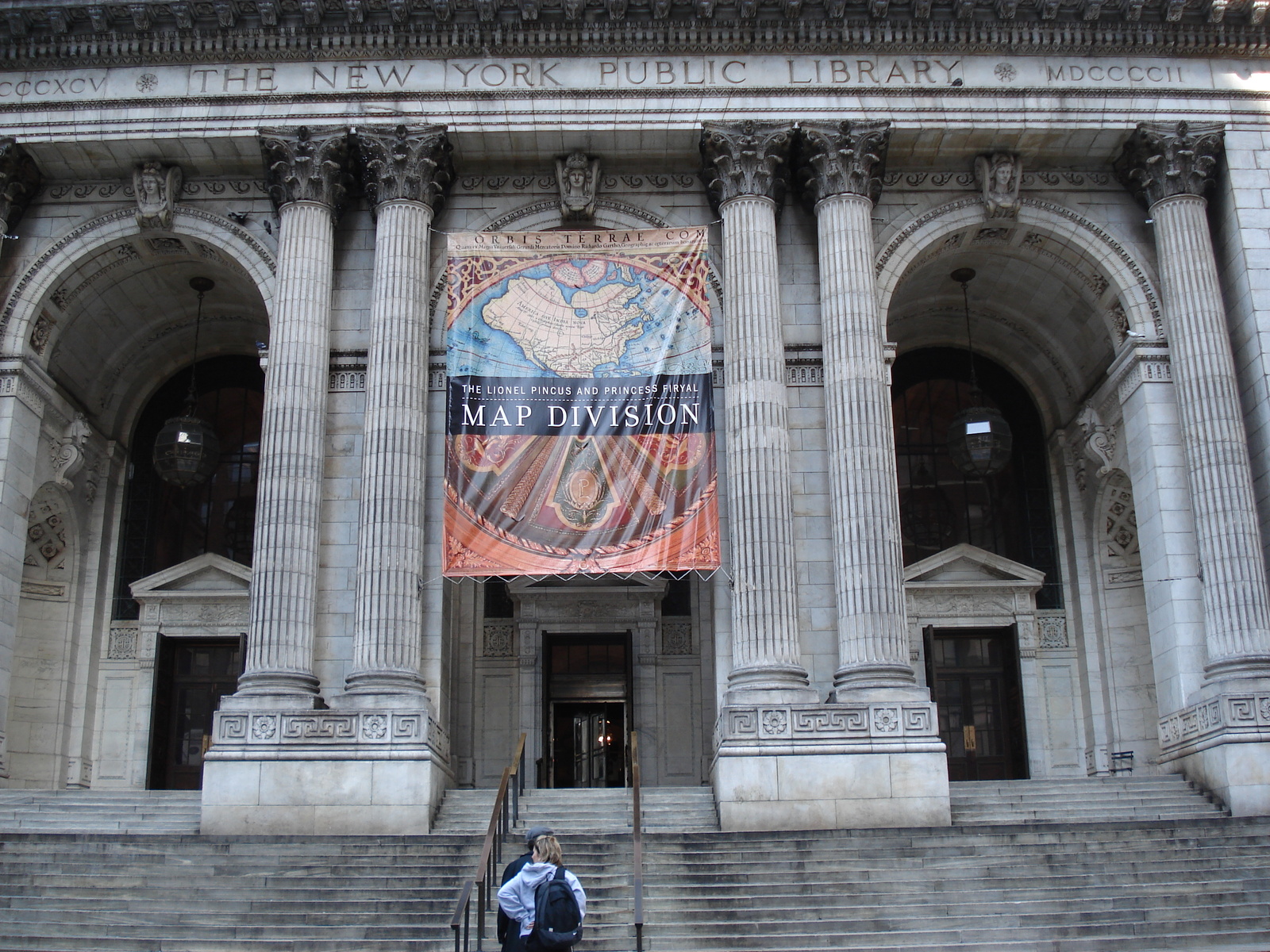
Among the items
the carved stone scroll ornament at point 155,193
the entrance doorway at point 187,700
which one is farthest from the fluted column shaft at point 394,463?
the entrance doorway at point 187,700

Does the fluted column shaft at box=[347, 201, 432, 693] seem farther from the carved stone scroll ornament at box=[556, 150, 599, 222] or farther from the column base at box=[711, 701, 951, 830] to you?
the column base at box=[711, 701, 951, 830]

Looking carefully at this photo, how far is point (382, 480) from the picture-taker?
62.7 ft

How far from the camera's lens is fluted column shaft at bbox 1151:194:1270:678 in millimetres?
18812

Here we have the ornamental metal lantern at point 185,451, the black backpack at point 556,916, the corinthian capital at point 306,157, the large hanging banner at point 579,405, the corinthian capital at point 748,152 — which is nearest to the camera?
the black backpack at point 556,916

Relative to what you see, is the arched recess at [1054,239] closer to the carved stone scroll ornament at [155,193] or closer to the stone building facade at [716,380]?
the stone building facade at [716,380]

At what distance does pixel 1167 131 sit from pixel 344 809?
16291 millimetres

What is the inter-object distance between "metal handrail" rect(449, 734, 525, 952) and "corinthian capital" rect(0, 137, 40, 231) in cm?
1227

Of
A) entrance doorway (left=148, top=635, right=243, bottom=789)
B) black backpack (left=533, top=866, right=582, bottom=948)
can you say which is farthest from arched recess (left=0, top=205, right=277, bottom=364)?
black backpack (left=533, top=866, right=582, bottom=948)

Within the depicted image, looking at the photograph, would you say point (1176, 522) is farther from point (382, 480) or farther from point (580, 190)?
point (382, 480)

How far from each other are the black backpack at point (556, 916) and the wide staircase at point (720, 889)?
13.4ft

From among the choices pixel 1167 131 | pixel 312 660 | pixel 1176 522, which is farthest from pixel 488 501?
pixel 1167 131

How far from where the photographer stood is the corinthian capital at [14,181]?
818 inches

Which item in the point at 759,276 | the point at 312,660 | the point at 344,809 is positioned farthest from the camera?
the point at 759,276

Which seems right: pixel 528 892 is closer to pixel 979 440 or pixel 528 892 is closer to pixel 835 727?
pixel 835 727
